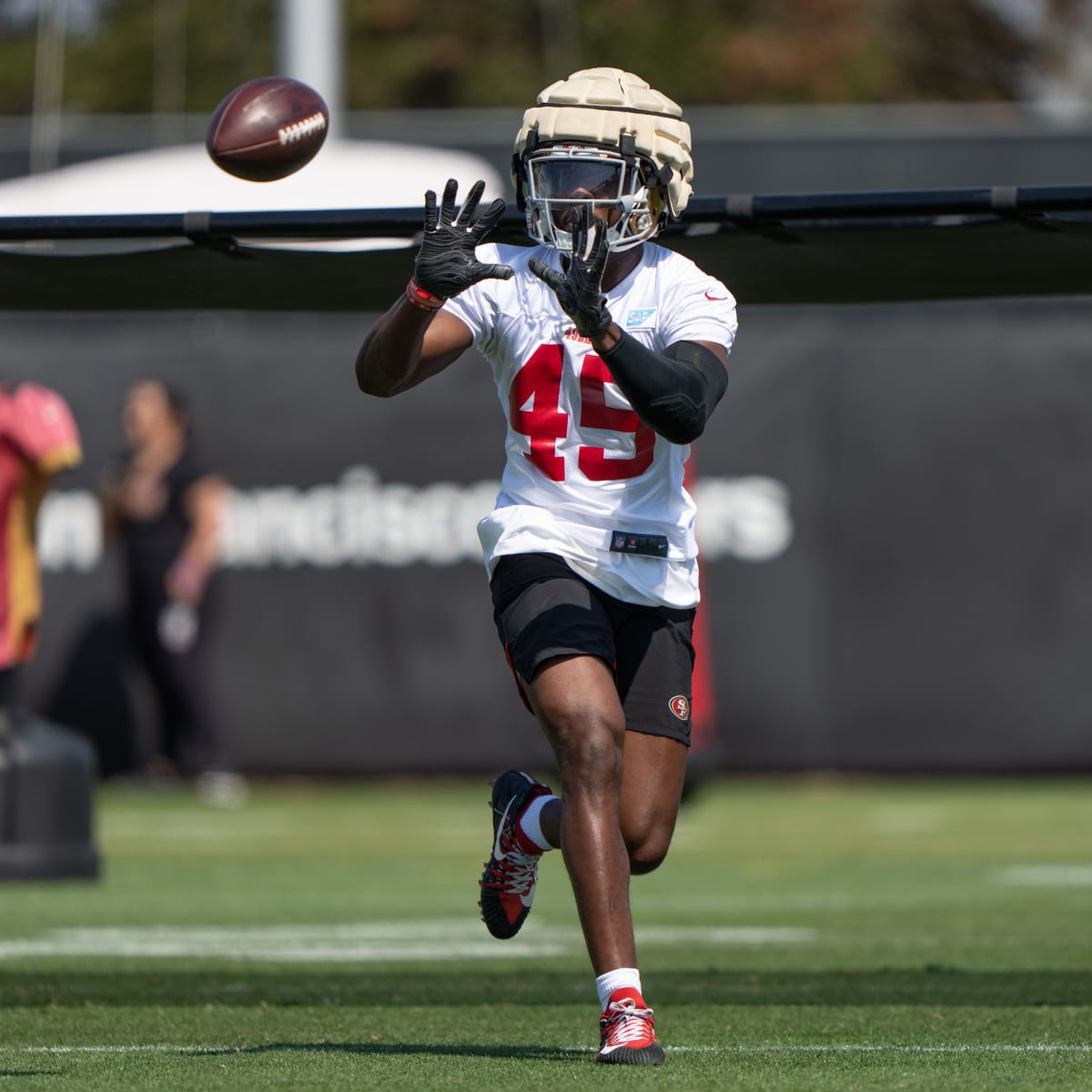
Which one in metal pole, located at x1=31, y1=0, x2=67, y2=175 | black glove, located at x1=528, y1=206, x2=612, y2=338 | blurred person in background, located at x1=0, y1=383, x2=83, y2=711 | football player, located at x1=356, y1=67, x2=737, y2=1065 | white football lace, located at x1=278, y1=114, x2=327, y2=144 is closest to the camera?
black glove, located at x1=528, y1=206, x2=612, y2=338

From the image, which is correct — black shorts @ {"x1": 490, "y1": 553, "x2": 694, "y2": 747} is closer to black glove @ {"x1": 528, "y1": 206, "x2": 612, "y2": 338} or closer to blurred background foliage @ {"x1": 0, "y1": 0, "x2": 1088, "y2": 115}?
black glove @ {"x1": 528, "y1": 206, "x2": 612, "y2": 338}

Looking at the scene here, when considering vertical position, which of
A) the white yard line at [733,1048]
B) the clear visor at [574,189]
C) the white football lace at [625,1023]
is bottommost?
the white yard line at [733,1048]

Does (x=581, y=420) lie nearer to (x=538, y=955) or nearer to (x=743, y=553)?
(x=538, y=955)

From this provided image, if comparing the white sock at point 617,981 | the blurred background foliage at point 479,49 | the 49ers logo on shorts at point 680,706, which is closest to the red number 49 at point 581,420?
the 49ers logo on shorts at point 680,706

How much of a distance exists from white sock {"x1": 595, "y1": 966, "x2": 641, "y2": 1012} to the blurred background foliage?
85.7 feet

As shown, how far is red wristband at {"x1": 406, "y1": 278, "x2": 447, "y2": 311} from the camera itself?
206 inches

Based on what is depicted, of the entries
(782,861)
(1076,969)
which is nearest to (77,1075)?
(1076,969)

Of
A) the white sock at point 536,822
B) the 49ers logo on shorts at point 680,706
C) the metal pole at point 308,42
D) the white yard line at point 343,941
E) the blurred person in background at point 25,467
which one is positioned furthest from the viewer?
the metal pole at point 308,42

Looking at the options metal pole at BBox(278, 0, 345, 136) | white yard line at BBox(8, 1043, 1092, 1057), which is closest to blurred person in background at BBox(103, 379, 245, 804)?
metal pole at BBox(278, 0, 345, 136)

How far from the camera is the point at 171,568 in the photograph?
1441 cm

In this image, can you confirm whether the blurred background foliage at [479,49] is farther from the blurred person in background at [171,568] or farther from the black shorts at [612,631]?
the black shorts at [612,631]

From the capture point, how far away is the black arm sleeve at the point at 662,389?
195 inches

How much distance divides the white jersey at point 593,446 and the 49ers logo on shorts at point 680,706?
22 centimetres

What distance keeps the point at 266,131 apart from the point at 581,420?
117 cm
